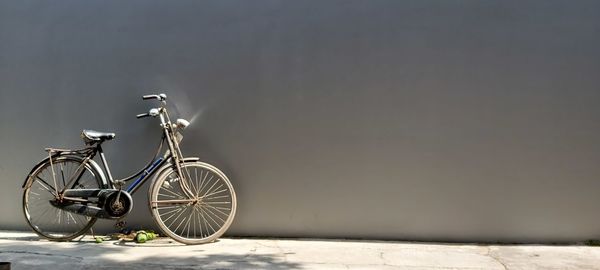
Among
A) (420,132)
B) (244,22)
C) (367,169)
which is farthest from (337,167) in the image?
(244,22)

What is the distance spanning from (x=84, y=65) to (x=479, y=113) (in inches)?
133

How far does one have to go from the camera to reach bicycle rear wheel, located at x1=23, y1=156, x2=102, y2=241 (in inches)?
162

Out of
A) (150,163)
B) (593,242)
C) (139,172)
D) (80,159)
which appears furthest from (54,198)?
(593,242)

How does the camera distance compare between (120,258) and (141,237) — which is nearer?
(120,258)

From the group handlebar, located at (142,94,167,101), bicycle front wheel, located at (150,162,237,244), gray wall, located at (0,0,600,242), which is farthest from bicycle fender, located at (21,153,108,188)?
handlebar, located at (142,94,167,101)

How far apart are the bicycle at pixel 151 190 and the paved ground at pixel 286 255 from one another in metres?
0.18

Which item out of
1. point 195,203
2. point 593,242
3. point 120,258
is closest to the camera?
point 120,258

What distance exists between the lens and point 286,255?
3588 millimetres

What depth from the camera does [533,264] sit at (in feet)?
11.2

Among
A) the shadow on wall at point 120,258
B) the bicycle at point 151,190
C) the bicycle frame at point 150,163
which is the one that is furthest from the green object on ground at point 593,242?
the bicycle frame at point 150,163

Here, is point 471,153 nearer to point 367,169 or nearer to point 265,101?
point 367,169

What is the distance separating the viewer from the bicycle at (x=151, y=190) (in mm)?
3969

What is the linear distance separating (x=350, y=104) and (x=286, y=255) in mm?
1330

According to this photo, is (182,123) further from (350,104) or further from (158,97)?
(350,104)
